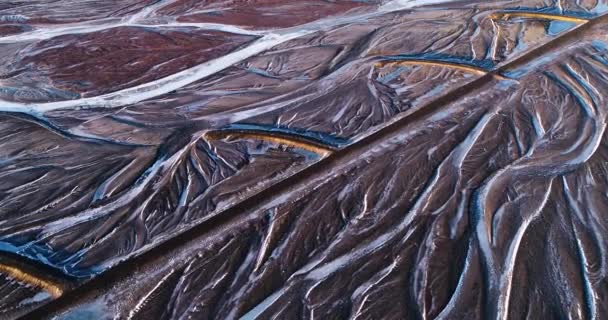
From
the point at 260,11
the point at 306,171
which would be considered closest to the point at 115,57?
the point at 260,11

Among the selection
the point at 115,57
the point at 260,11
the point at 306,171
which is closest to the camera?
the point at 306,171

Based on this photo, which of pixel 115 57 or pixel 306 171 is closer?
pixel 306 171

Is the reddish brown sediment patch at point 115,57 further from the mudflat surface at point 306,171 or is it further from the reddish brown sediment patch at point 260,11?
the reddish brown sediment patch at point 260,11

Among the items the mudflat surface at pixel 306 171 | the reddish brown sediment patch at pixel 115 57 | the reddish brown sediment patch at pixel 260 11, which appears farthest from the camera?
the reddish brown sediment patch at pixel 260 11

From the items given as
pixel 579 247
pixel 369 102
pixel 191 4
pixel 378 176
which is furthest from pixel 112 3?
pixel 579 247

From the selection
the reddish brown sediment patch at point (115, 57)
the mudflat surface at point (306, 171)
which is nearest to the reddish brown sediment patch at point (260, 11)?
the mudflat surface at point (306, 171)

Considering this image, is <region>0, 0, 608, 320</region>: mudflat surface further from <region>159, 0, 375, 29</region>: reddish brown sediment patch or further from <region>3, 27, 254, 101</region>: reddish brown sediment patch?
<region>159, 0, 375, 29</region>: reddish brown sediment patch

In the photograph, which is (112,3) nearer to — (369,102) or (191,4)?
(191,4)

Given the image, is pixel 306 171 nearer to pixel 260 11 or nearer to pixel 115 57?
pixel 115 57
